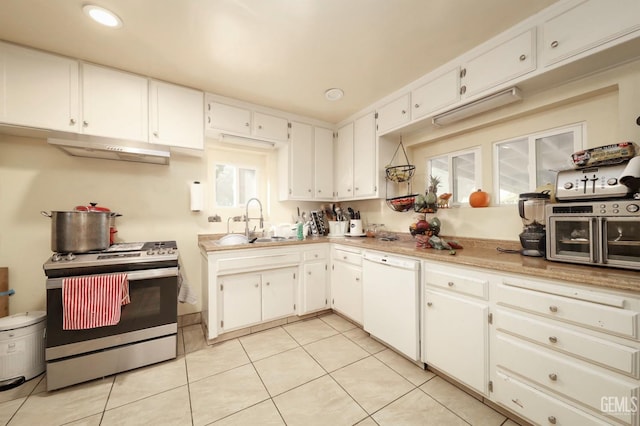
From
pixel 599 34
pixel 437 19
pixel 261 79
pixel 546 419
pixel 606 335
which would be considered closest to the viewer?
pixel 606 335

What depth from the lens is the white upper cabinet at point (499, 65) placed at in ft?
5.14

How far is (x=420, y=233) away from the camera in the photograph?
7.00 feet

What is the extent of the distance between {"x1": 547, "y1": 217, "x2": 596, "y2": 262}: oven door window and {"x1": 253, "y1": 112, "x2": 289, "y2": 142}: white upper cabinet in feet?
8.62

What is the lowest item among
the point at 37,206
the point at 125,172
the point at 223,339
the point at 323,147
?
the point at 223,339

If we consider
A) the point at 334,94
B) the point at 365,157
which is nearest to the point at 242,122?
the point at 334,94

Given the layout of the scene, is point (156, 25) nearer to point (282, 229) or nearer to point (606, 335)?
point (282, 229)

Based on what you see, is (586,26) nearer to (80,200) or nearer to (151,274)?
(151,274)

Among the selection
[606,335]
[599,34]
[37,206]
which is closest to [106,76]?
[37,206]

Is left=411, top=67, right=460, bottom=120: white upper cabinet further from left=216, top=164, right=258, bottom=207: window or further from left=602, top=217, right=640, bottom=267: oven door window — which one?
left=216, top=164, right=258, bottom=207: window

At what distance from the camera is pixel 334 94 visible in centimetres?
254

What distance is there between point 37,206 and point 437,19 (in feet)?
11.5

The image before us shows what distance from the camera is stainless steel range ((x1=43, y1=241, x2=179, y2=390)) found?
1.60 metres

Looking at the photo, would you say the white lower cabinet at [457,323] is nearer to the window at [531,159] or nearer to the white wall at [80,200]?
the window at [531,159]

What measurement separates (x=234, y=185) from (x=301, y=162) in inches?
36.0
